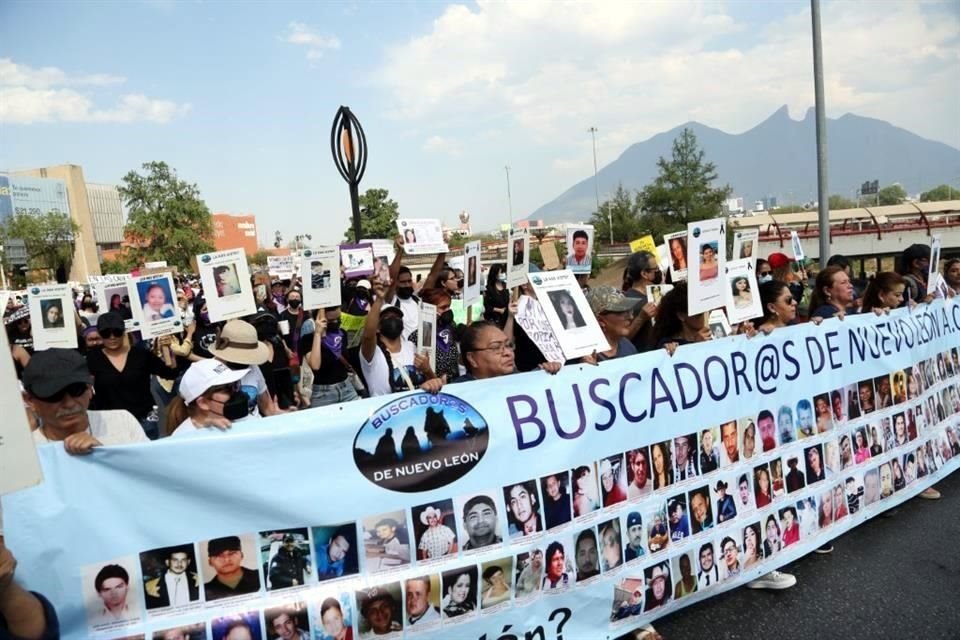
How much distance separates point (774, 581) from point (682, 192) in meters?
58.9

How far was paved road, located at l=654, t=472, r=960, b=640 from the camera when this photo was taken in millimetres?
3047

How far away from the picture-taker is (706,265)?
12.0ft

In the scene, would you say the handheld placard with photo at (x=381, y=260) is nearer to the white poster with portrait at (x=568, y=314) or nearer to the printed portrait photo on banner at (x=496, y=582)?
the white poster with portrait at (x=568, y=314)

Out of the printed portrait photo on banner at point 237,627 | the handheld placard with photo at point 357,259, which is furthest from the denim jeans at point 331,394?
the handheld placard with photo at point 357,259

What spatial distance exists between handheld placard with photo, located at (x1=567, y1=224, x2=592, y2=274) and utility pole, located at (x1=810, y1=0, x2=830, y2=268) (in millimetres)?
5201

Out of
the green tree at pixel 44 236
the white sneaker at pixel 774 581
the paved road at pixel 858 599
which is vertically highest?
the green tree at pixel 44 236

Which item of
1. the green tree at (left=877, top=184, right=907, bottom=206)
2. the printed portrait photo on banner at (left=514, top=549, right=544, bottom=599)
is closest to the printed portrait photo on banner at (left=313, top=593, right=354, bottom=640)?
the printed portrait photo on banner at (left=514, top=549, right=544, bottom=599)

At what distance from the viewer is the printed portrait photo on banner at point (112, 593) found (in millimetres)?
2127

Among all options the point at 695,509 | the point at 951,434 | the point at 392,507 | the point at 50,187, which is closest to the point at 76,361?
the point at 392,507

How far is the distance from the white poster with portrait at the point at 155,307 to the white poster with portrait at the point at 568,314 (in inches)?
155

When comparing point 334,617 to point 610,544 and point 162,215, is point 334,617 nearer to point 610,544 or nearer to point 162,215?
point 610,544

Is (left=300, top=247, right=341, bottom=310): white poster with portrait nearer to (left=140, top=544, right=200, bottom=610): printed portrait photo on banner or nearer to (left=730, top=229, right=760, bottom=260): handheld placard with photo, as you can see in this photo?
(left=140, top=544, right=200, bottom=610): printed portrait photo on banner

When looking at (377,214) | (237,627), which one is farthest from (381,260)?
(377,214)

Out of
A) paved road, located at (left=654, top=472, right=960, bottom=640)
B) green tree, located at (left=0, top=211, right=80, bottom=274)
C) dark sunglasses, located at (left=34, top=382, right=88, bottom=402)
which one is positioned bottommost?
paved road, located at (left=654, top=472, right=960, bottom=640)
